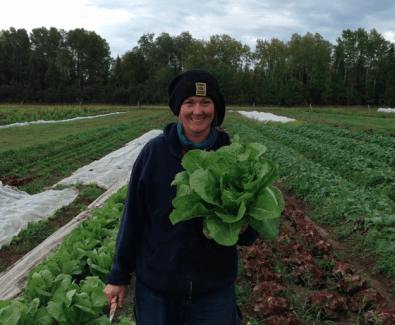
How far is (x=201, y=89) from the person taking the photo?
1961mm

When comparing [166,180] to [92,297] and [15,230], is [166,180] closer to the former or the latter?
[92,297]

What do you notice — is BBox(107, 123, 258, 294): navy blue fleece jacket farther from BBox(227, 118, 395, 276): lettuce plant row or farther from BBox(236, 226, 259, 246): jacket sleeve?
BBox(227, 118, 395, 276): lettuce plant row

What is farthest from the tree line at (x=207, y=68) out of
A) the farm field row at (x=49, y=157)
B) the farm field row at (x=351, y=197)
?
the farm field row at (x=351, y=197)

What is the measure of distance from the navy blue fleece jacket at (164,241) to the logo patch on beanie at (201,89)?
0.28m

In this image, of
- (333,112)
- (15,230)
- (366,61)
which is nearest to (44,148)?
(15,230)

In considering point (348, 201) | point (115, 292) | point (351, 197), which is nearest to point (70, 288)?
point (115, 292)

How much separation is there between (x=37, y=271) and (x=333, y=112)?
40.4 meters

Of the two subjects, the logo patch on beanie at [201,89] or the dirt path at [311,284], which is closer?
the logo patch on beanie at [201,89]

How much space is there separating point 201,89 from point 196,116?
16 centimetres

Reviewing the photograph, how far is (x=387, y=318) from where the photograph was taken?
297cm

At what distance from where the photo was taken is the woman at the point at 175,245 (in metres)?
1.84

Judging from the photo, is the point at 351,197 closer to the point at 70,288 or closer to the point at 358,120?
the point at 70,288

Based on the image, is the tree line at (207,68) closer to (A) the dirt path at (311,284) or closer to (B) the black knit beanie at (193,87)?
(A) the dirt path at (311,284)

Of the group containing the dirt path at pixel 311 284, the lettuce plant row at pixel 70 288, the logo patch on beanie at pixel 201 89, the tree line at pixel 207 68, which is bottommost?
the dirt path at pixel 311 284
